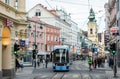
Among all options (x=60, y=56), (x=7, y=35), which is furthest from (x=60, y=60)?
(x=7, y=35)

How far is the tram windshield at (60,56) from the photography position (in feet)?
172

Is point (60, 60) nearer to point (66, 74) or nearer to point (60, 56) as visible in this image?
point (60, 56)

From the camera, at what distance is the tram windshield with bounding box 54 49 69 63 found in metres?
A: 52.4

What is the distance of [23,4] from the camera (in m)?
40.2

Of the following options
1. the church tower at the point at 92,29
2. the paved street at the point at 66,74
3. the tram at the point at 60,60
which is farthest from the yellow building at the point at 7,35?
the church tower at the point at 92,29

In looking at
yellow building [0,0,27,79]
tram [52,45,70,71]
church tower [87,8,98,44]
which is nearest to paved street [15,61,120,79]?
tram [52,45,70,71]

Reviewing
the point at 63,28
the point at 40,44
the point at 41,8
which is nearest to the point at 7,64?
the point at 40,44

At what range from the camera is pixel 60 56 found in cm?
5256

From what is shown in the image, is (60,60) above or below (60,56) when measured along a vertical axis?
below

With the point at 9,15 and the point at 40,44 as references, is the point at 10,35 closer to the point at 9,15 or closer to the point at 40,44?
the point at 9,15

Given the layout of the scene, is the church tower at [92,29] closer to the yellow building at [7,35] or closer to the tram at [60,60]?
the tram at [60,60]

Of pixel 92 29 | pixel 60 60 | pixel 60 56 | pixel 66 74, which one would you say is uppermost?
pixel 92 29

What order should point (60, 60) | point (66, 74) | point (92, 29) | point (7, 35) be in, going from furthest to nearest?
point (92, 29) < point (60, 60) < point (66, 74) < point (7, 35)

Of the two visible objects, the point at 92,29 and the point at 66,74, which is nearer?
the point at 66,74
